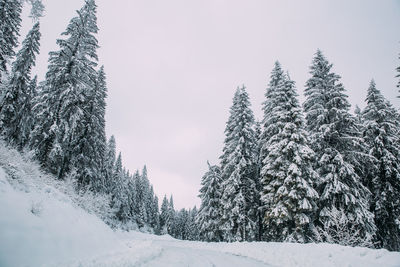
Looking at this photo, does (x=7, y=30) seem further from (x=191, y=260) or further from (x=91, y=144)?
(x=191, y=260)

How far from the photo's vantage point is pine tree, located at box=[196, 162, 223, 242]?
30362 millimetres

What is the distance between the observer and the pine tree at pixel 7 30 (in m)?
19.3

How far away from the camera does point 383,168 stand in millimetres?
21734

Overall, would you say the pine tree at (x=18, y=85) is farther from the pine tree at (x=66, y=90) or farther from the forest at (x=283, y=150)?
the pine tree at (x=66, y=90)

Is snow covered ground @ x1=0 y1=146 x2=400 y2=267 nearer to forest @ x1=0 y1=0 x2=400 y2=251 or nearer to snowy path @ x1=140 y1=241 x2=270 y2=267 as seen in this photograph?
snowy path @ x1=140 y1=241 x2=270 y2=267

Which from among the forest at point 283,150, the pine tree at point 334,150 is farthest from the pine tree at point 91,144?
the pine tree at point 334,150

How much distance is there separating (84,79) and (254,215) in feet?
68.2

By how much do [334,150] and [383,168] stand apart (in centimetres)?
606

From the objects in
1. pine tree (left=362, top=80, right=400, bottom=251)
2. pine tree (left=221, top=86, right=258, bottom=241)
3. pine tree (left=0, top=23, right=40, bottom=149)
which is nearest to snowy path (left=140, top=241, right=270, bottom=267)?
pine tree (left=221, top=86, right=258, bottom=241)

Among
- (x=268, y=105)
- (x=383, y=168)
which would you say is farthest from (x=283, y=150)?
(x=383, y=168)

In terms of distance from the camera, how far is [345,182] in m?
19.2

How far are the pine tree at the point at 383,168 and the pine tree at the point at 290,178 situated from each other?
6881mm

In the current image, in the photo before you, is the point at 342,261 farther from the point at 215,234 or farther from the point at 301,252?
the point at 215,234

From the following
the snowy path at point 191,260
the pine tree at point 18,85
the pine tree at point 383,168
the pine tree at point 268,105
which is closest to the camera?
the snowy path at point 191,260
